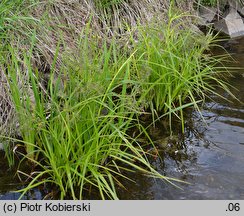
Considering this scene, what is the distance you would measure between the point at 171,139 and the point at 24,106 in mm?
1172

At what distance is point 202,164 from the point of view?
2.89 m

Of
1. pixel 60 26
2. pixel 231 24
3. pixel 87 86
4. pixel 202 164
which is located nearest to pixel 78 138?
pixel 87 86

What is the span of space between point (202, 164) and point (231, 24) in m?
3.49

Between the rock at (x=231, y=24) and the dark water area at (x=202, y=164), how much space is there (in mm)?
2285

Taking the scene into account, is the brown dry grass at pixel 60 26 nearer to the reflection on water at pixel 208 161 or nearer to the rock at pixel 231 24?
the reflection on water at pixel 208 161

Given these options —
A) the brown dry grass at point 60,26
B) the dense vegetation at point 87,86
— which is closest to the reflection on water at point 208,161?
the dense vegetation at point 87,86

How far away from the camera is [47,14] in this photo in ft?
12.1

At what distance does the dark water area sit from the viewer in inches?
102

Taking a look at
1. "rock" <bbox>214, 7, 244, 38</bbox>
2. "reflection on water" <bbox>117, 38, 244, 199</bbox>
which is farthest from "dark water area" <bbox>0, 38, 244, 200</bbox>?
"rock" <bbox>214, 7, 244, 38</bbox>

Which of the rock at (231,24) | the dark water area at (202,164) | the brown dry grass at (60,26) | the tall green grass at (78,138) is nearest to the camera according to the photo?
the tall green grass at (78,138)

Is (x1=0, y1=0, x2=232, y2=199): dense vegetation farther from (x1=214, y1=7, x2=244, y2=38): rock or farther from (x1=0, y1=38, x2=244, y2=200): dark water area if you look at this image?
(x1=214, y1=7, x2=244, y2=38): rock

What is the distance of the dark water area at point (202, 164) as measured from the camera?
8.46ft
